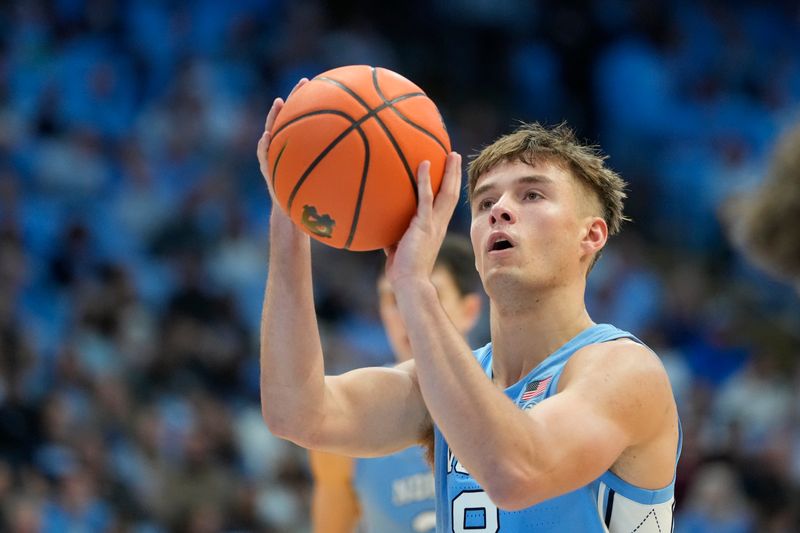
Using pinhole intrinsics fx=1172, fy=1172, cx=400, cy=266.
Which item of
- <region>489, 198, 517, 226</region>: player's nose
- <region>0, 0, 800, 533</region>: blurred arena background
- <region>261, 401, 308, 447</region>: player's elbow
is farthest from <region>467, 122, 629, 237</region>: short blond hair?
<region>0, 0, 800, 533</region>: blurred arena background

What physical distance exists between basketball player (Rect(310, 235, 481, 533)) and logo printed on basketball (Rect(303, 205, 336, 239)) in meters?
1.63

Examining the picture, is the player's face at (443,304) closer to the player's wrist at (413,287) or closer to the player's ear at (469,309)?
the player's ear at (469,309)

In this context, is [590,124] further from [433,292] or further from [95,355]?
[433,292]

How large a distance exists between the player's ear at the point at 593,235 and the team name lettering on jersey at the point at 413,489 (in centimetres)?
195

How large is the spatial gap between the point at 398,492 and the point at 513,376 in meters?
1.80

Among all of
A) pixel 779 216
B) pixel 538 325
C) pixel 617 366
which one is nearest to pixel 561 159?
pixel 538 325

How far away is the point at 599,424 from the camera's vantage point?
11.1 feet

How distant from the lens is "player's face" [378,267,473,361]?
20.0 feet

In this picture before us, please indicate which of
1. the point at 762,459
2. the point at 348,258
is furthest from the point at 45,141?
the point at 762,459

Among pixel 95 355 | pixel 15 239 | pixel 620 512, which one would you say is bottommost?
pixel 620 512

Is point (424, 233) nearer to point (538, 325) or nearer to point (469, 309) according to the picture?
point (538, 325)

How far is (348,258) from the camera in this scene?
12086 mm

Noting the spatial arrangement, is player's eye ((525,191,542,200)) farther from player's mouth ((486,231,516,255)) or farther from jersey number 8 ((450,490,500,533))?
jersey number 8 ((450,490,500,533))

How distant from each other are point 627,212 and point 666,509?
928 cm
